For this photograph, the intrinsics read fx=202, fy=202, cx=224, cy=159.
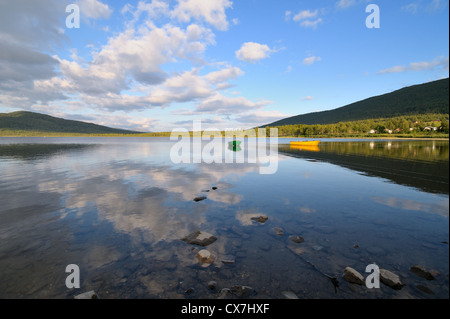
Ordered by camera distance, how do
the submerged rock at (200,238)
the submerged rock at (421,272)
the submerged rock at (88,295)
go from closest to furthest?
the submerged rock at (88,295) < the submerged rock at (421,272) < the submerged rock at (200,238)

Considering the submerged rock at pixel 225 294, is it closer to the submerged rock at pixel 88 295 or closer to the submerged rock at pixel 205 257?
the submerged rock at pixel 205 257

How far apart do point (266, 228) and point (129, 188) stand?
15.7 m

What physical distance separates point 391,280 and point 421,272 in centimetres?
170

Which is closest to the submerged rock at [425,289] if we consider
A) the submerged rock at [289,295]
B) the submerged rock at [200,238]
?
the submerged rock at [289,295]

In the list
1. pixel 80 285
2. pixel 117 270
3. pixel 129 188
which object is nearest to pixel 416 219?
pixel 117 270

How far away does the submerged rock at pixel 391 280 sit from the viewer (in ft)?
23.6

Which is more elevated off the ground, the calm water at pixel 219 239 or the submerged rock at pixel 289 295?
the calm water at pixel 219 239

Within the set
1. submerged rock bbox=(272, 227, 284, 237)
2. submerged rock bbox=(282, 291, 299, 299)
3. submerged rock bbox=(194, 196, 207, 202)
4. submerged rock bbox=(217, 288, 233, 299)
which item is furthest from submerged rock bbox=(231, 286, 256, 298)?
submerged rock bbox=(194, 196, 207, 202)

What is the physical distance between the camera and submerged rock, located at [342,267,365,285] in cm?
741

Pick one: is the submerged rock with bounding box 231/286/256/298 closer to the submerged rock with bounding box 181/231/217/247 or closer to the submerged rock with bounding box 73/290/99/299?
the submerged rock with bounding box 181/231/217/247

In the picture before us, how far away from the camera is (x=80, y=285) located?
732 cm

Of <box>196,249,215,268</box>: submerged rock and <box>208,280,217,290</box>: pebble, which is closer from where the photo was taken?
<box>208,280,217,290</box>: pebble

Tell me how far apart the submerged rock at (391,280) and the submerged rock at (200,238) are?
23.7 feet

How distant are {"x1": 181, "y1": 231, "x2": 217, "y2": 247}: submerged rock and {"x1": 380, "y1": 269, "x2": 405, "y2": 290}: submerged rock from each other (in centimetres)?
722
